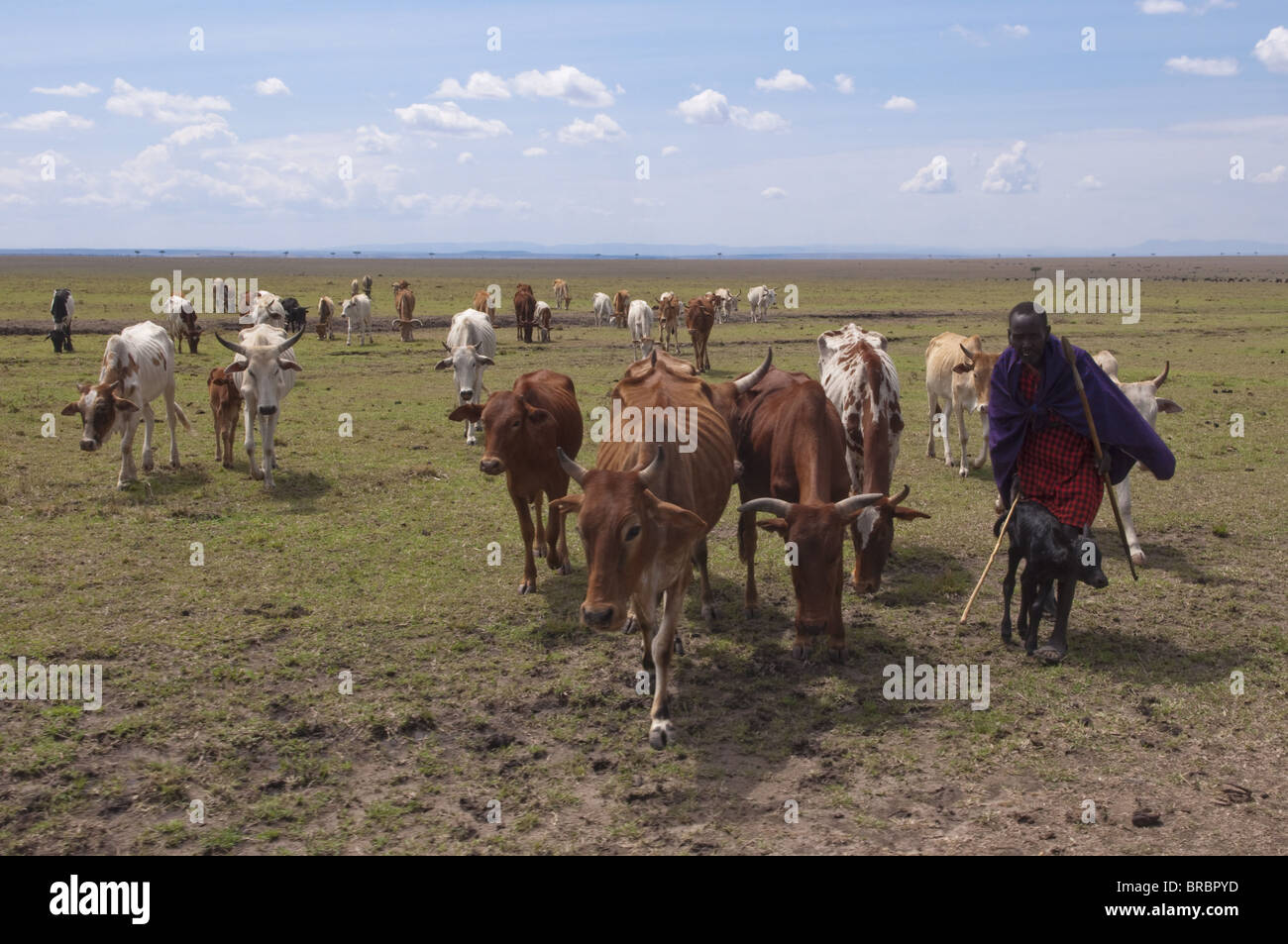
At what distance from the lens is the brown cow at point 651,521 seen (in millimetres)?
5797

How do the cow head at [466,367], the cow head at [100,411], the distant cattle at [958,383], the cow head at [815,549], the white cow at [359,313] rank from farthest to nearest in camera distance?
the white cow at [359,313] < the cow head at [466,367] < the distant cattle at [958,383] < the cow head at [100,411] < the cow head at [815,549]

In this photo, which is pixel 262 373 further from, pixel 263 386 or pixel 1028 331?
pixel 1028 331

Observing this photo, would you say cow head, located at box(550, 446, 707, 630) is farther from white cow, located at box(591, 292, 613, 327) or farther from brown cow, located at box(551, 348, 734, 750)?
white cow, located at box(591, 292, 613, 327)

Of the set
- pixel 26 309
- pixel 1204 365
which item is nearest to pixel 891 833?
pixel 1204 365

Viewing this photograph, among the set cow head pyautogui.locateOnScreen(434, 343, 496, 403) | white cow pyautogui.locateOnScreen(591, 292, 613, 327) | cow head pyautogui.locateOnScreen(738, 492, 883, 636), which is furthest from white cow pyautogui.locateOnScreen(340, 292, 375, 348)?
cow head pyautogui.locateOnScreen(738, 492, 883, 636)

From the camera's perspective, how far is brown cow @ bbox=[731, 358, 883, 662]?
665 centimetres

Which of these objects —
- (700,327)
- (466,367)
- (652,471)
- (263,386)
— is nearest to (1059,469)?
(652,471)

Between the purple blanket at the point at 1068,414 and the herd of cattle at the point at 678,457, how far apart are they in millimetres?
956

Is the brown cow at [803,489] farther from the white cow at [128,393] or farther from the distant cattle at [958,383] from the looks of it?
the white cow at [128,393]

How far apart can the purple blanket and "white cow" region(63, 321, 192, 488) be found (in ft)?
32.8

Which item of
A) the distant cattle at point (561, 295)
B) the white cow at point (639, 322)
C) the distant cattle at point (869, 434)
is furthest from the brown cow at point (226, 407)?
the distant cattle at point (561, 295)

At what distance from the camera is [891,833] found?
5.16 metres

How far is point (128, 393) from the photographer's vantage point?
12.6 metres

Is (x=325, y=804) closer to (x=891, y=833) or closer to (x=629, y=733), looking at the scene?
(x=629, y=733)
